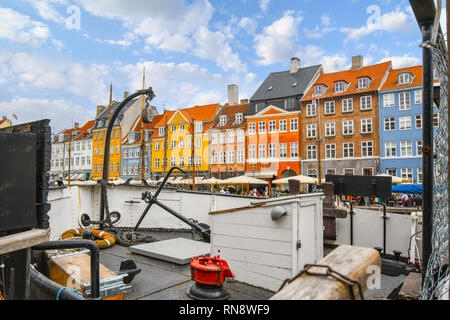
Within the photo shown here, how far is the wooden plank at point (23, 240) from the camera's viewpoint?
2352 mm

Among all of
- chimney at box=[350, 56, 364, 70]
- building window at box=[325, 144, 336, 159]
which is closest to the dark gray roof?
chimney at box=[350, 56, 364, 70]

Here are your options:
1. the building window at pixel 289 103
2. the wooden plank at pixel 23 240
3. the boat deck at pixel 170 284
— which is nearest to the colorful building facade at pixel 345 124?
the building window at pixel 289 103

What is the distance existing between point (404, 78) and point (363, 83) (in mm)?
3994

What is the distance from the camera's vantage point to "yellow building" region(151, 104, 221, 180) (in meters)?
46.8

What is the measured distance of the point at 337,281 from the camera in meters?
1.16

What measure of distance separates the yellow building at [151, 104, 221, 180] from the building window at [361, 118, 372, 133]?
814 inches

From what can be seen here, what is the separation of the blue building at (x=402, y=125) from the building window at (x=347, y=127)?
119 inches

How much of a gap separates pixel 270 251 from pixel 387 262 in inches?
121

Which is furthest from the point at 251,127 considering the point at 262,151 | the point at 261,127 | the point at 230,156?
the point at 230,156

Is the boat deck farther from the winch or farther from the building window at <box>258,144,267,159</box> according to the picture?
the building window at <box>258,144,267,159</box>

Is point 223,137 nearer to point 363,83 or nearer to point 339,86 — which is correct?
point 339,86

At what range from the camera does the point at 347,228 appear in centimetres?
770
